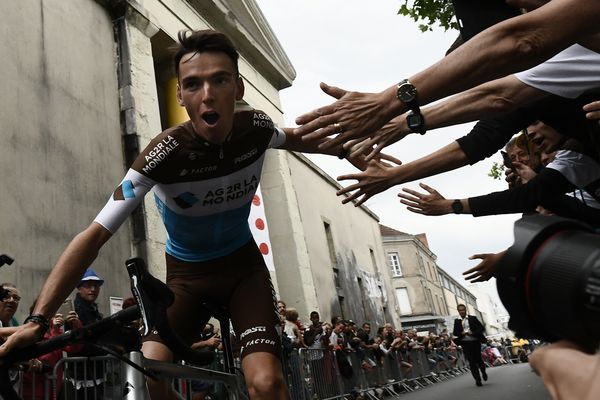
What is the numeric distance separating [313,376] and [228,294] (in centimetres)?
732

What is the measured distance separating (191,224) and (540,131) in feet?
7.69

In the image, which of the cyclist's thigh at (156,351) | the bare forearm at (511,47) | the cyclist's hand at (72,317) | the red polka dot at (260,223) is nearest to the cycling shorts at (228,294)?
the cyclist's thigh at (156,351)

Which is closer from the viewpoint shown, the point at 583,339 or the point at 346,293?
the point at 583,339

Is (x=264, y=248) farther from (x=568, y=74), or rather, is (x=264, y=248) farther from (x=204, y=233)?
(x=568, y=74)

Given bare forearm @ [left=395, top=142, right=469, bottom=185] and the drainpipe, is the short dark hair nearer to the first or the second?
bare forearm @ [left=395, top=142, right=469, bottom=185]

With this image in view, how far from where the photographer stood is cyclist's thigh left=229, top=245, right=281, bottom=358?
8.86 ft

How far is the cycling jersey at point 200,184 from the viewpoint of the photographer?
2789 mm

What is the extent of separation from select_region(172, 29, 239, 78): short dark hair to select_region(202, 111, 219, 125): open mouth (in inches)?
14.2

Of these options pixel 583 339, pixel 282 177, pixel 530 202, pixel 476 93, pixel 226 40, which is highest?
pixel 282 177

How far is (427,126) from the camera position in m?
2.89

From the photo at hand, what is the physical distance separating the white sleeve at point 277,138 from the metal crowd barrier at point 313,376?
140cm

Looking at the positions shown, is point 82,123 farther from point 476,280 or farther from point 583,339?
point 583,339

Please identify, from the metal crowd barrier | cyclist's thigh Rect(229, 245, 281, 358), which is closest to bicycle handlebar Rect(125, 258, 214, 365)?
the metal crowd barrier

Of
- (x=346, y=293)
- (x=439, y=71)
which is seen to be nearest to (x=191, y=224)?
(x=439, y=71)
